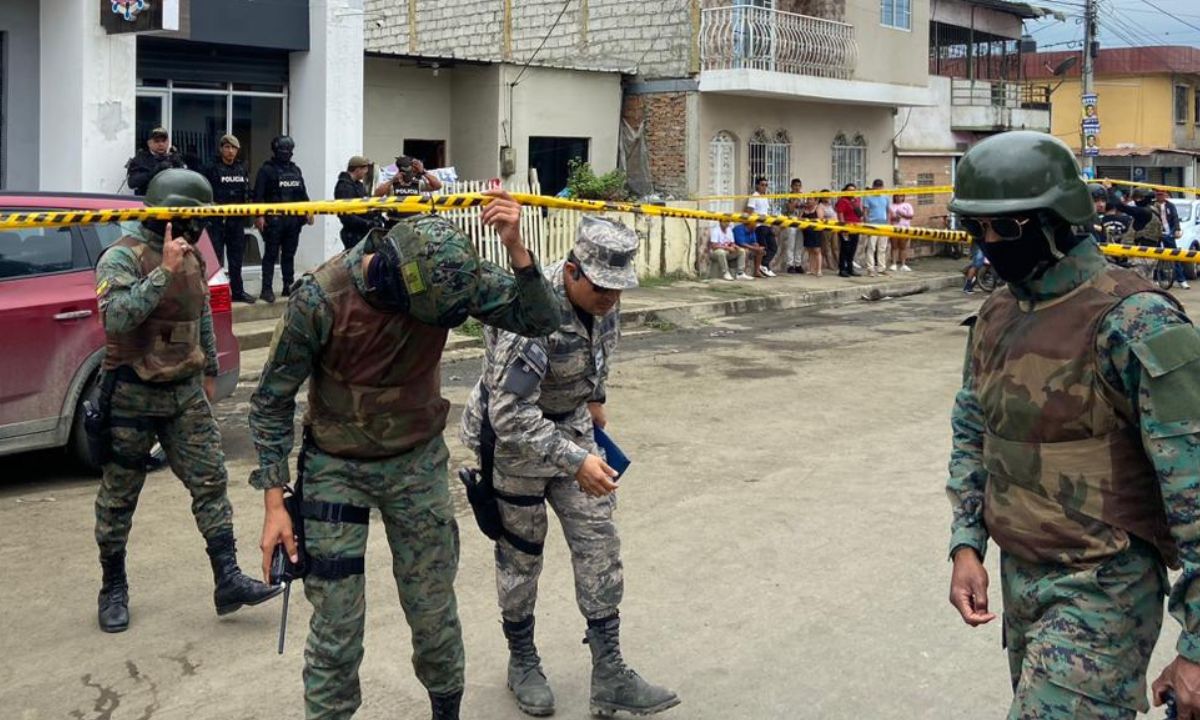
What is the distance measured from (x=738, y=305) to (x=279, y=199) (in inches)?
274

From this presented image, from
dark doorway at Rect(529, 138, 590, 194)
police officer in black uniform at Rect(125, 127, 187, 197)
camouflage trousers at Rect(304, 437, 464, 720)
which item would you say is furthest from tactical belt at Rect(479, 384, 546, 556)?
dark doorway at Rect(529, 138, 590, 194)

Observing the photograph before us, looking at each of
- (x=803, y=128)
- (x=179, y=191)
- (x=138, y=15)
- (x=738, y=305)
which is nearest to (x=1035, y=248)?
(x=179, y=191)

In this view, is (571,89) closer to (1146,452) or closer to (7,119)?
(7,119)

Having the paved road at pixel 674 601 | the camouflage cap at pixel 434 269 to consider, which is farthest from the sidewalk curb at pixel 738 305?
the camouflage cap at pixel 434 269

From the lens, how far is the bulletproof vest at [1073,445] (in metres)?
3.08

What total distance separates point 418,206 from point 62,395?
3398 mm

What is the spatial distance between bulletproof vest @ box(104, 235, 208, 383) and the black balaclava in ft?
11.7

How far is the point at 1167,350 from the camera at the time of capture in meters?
2.96

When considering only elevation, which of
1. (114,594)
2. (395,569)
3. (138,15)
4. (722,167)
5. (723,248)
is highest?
(138,15)

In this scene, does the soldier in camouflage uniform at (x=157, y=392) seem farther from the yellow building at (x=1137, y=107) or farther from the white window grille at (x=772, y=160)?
the yellow building at (x=1137, y=107)

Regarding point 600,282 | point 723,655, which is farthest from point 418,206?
point 723,655

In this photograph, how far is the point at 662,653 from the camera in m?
5.20

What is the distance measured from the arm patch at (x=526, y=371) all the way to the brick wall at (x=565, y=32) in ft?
62.2

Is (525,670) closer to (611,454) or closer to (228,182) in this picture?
(611,454)
